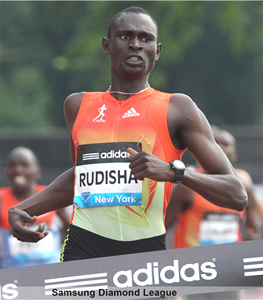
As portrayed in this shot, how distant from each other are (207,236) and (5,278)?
4.39 metres

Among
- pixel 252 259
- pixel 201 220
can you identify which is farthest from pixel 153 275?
pixel 201 220

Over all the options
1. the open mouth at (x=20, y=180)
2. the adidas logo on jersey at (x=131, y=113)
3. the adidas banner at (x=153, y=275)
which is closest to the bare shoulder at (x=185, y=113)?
the adidas logo on jersey at (x=131, y=113)

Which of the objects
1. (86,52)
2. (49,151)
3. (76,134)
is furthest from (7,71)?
(76,134)

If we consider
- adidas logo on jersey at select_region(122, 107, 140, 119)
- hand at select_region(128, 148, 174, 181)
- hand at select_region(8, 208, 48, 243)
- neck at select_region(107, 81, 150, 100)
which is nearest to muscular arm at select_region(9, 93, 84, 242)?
hand at select_region(8, 208, 48, 243)

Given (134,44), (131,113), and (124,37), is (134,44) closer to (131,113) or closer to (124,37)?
(124,37)

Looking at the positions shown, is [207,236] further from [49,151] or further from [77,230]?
[49,151]

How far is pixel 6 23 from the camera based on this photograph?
2719 centimetres

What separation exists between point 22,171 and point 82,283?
16.3 ft

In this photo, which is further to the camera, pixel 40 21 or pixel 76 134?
pixel 40 21

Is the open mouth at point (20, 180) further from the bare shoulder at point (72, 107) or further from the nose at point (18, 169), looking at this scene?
the bare shoulder at point (72, 107)

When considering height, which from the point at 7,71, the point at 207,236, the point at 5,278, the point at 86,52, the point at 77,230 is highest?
the point at 7,71

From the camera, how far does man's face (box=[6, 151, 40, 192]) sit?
25.6ft

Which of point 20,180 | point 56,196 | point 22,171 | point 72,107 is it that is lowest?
point 56,196

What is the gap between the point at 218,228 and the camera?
7.29 m
